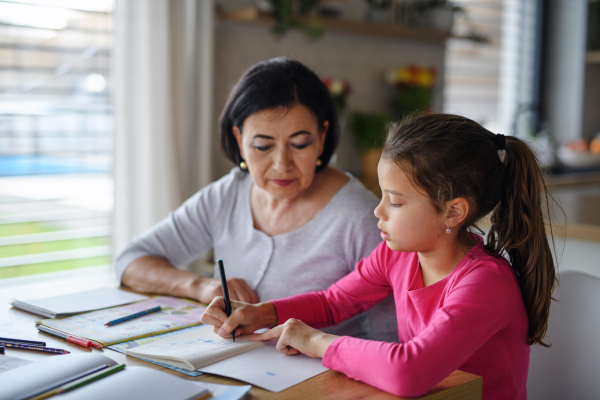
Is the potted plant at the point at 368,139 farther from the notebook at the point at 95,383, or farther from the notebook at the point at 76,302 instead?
the notebook at the point at 95,383

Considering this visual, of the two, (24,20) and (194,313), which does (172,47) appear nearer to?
(24,20)

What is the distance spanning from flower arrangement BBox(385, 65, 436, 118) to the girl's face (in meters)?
2.37

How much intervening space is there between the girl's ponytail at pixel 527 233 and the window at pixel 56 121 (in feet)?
6.24

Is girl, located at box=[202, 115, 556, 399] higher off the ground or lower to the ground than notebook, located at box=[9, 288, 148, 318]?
higher

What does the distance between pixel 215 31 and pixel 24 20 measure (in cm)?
83

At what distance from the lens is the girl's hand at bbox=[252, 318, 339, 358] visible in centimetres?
98

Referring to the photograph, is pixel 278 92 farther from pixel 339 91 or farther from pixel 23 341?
pixel 339 91

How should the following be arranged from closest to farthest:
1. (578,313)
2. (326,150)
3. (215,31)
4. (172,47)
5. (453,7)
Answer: (578,313) < (326,150) < (172,47) < (215,31) < (453,7)

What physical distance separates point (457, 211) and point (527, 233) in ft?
0.45

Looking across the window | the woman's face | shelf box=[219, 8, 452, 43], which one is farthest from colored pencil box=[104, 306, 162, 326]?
shelf box=[219, 8, 452, 43]

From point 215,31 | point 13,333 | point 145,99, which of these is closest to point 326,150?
point 13,333

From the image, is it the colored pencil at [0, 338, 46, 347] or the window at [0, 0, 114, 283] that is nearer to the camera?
the colored pencil at [0, 338, 46, 347]

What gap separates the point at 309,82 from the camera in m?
1.49

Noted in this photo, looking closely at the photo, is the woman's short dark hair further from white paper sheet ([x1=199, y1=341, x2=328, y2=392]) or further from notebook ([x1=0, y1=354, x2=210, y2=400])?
notebook ([x1=0, y1=354, x2=210, y2=400])
